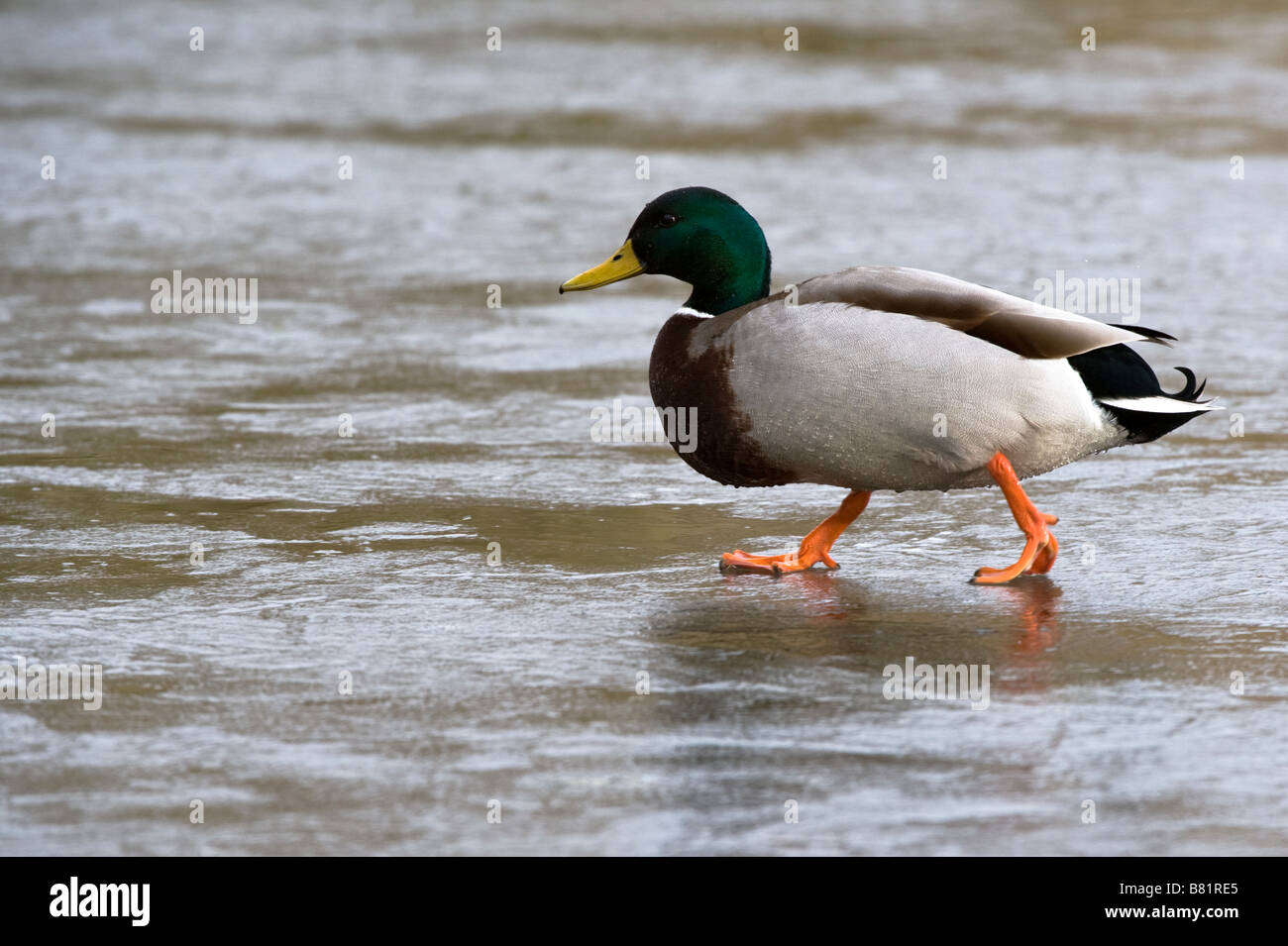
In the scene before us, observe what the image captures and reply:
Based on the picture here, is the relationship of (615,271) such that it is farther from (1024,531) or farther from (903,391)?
(1024,531)

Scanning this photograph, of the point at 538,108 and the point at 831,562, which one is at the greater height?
the point at 538,108

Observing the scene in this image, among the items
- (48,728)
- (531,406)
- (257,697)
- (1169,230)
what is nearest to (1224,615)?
(257,697)

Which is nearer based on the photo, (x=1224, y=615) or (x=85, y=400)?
(x=1224, y=615)

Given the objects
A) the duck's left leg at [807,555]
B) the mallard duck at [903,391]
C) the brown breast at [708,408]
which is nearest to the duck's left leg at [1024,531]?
the mallard duck at [903,391]

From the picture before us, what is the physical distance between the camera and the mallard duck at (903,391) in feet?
16.4

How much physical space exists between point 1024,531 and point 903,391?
532mm

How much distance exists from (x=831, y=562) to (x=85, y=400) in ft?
11.4

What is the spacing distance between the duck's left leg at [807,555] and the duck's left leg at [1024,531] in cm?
42

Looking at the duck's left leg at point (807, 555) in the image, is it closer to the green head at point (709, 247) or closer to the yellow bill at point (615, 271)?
the green head at point (709, 247)

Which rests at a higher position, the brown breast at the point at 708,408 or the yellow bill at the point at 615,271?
the yellow bill at the point at 615,271

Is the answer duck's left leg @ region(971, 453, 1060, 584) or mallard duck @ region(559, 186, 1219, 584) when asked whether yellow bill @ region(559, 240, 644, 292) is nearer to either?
mallard duck @ region(559, 186, 1219, 584)

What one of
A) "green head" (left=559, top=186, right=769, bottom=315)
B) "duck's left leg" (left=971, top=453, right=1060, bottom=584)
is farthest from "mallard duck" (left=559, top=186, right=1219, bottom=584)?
"green head" (left=559, top=186, right=769, bottom=315)

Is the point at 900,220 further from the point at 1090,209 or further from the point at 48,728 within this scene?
the point at 48,728
